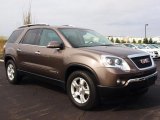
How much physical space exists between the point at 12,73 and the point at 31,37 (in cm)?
155

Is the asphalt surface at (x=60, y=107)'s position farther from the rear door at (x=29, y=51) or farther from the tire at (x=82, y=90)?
the rear door at (x=29, y=51)

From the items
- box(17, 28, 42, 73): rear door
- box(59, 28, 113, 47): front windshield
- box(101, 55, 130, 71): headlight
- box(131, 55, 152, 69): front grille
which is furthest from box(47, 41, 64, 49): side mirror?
box(131, 55, 152, 69): front grille

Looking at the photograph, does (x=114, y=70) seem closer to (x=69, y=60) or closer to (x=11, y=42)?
(x=69, y=60)

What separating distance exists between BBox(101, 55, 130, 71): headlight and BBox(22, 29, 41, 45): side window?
102 inches

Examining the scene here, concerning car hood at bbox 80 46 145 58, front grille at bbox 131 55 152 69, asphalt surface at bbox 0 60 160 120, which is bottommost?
asphalt surface at bbox 0 60 160 120

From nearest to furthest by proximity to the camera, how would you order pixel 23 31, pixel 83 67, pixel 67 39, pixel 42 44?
1. pixel 83 67
2. pixel 67 39
3. pixel 42 44
4. pixel 23 31

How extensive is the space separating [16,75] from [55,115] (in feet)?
11.1

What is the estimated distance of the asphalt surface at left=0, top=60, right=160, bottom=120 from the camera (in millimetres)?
5961

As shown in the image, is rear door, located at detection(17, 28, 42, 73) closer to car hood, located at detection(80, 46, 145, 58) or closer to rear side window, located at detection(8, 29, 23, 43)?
rear side window, located at detection(8, 29, 23, 43)

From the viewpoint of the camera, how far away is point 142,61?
650cm

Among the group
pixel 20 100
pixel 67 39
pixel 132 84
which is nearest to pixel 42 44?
→ pixel 67 39

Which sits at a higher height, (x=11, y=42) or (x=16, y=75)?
(x=11, y=42)

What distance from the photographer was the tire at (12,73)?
30.0 ft

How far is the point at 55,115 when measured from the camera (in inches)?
239
